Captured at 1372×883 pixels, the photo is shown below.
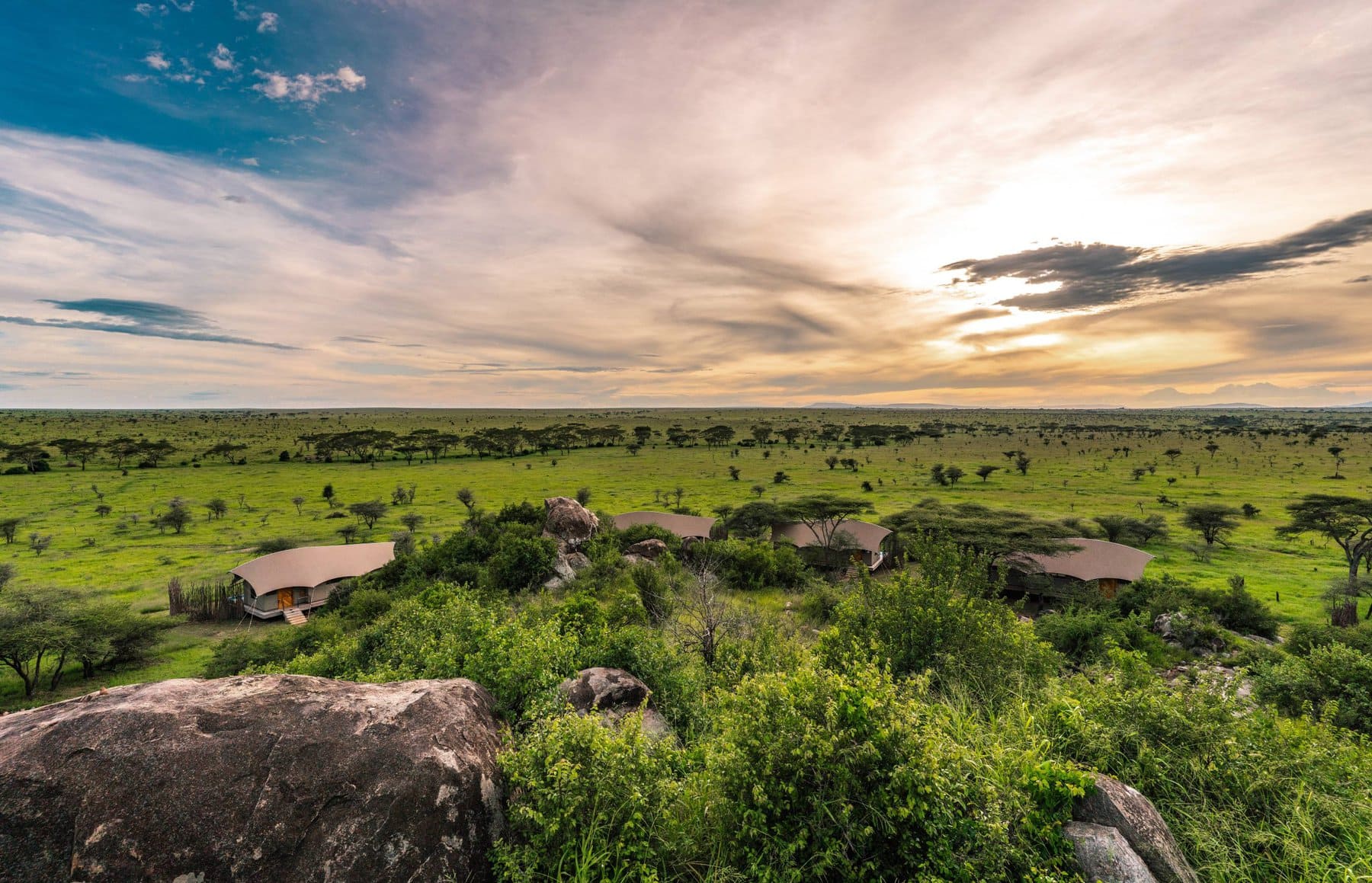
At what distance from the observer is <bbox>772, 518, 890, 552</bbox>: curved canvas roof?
165 ft

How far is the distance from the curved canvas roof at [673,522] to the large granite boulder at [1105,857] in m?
47.6

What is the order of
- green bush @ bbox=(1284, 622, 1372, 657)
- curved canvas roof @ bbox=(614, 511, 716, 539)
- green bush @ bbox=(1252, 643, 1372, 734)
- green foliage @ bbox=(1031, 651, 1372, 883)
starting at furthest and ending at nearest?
curved canvas roof @ bbox=(614, 511, 716, 539) → green bush @ bbox=(1284, 622, 1372, 657) → green bush @ bbox=(1252, 643, 1372, 734) → green foliage @ bbox=(1031, 651, 1372, 883)

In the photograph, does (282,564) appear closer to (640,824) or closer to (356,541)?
(356,541)

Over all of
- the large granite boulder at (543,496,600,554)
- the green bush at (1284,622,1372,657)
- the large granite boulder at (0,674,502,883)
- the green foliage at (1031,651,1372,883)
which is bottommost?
the green bush at (1284,622,1372,657)

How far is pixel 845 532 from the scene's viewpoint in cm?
5153

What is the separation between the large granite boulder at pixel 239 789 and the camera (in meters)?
6.15

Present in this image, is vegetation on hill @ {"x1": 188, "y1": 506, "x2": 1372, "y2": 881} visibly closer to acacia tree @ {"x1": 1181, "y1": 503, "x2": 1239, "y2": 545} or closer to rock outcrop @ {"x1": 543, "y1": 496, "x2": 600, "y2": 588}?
rock outcrop @ {"x1": 543, "y1": 496, "x2": 600, "y2": 588}

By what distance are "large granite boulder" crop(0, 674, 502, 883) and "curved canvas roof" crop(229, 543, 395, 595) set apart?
4091 centimetres

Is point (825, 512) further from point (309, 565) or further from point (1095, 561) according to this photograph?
point (309, 565)

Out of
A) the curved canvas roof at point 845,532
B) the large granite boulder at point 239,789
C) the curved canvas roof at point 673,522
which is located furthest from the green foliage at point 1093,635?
the curved canvas roof at point 673,522

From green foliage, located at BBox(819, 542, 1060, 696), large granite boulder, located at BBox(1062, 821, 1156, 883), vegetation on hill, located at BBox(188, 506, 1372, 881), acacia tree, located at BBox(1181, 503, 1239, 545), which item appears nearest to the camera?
large granite boulder, located at BBox(1062, 821, 1156, 883)

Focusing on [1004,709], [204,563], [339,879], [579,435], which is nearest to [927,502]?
[1004,709]

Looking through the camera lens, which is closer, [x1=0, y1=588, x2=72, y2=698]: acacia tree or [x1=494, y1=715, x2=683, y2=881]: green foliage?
[x1=494, y1=715, x2=683, y2=881]: green foliage

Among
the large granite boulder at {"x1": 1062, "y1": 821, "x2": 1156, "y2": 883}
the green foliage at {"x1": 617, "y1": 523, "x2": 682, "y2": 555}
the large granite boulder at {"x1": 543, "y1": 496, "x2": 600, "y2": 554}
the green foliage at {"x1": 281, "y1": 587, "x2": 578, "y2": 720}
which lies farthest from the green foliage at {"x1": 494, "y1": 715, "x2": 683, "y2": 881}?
the green foliage at {"x1": 617, "y1": 523, "x2": 682, "y2": 555}
